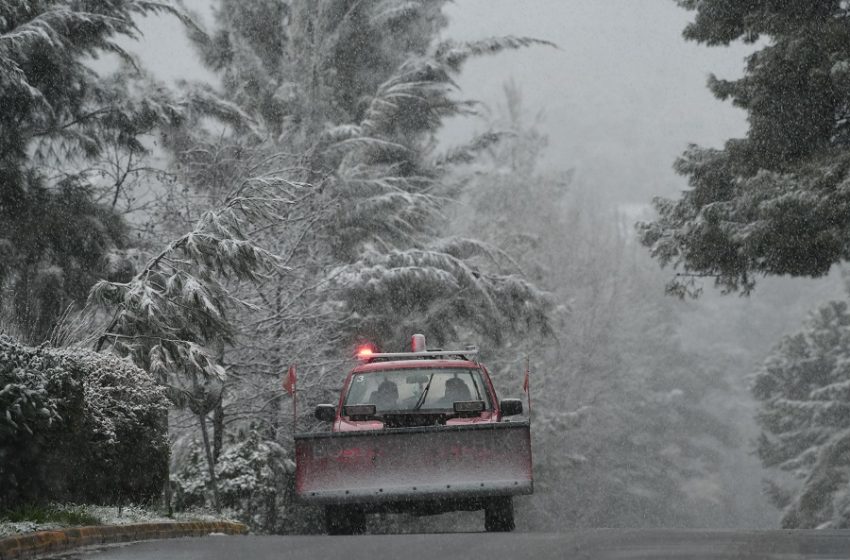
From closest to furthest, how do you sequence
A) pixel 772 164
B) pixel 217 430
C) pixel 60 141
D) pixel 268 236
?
pixel 60 141, pixel 772 164, pixel 217 430, pixel 268 236

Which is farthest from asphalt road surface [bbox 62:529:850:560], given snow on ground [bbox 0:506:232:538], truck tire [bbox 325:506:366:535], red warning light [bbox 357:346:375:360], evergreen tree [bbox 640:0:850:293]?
evergreen tree [bbox 640:0:850:293]

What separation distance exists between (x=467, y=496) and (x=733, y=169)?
9.54 metres

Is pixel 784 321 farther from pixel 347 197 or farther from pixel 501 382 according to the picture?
pixel 347 197

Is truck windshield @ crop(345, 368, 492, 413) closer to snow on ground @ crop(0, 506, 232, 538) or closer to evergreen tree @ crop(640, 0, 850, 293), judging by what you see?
snow on ground @ crop(0, 506, 232, 538)

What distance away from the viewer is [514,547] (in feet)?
29.0

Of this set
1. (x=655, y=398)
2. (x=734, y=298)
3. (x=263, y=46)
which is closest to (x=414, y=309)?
(x=263, y=46)

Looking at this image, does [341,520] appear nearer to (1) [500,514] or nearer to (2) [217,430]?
(1) [500,514]

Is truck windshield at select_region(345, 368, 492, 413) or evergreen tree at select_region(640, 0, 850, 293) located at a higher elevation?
evergreen tree at select_region(640, 0, 850, 293)

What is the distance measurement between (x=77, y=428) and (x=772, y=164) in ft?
39.6

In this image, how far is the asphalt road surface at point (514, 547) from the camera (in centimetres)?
808

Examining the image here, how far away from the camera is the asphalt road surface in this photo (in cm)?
808

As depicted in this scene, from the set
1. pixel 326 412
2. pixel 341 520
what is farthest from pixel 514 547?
pixel 326 412

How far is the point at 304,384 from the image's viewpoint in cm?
2183

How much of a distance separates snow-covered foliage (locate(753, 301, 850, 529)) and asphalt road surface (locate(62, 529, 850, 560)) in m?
24.1
